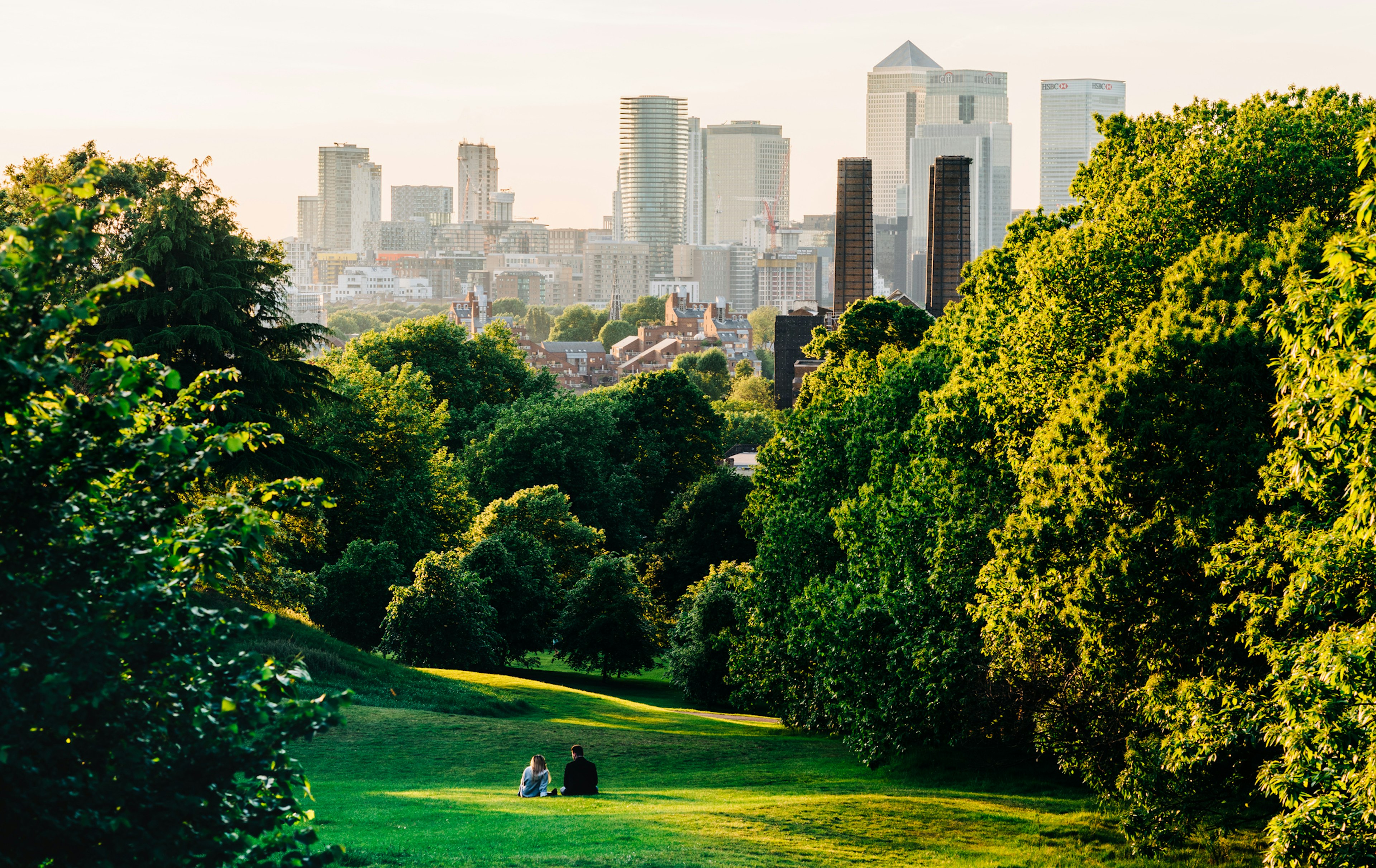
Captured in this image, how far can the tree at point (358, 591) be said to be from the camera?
129ft

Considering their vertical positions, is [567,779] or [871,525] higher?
[871,525]

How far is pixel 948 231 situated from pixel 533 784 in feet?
228

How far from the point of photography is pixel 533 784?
18.0 metres

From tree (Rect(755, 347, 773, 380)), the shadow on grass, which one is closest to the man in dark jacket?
the shadow on grass

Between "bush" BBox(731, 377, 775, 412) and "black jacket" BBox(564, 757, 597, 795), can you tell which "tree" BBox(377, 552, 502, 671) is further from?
"bush" BBox(731, 377, 775, 412)

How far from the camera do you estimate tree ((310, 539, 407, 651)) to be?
129 ft

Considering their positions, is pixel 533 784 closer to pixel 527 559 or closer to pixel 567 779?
pixel 567 779

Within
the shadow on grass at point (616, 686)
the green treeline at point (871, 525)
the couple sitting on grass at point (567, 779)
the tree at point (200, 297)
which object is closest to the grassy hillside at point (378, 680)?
the green treeline at point (871, 525)

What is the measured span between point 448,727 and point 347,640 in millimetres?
16590

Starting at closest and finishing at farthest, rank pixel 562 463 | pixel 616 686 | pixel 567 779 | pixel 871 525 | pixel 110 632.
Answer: pixel 110 632, pixel 567 779, pixel 871 525, pixel 616 686, pixel 562 463

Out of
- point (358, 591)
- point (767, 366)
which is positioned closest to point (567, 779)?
point (358, 591)

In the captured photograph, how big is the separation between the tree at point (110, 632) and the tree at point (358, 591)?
33.1 metres

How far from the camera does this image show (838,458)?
2914 cm

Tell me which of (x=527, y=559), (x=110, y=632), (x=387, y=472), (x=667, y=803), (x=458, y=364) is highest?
(x=458, y=364)
